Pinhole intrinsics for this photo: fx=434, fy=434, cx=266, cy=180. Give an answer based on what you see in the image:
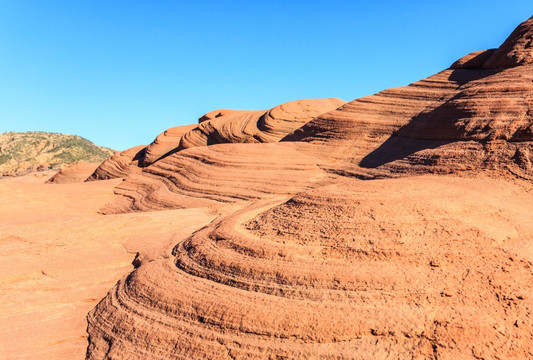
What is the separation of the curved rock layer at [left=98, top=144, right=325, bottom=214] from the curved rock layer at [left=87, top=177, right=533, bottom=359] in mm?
5914

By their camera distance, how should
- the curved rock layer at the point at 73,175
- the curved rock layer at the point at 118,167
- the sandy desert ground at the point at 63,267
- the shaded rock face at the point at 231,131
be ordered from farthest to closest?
the curved rock layer at the point at 73,175 → the curved rock layer at the point at 118,167 → the shaded rock face at the point at 231,131 → the sandy desert ground at the point at 63,267

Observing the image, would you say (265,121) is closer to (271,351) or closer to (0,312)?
(0,312)

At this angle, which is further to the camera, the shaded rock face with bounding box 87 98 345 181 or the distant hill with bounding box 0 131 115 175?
the distant hill with bounding box 0 131 115 175

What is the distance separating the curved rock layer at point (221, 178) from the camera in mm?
12969

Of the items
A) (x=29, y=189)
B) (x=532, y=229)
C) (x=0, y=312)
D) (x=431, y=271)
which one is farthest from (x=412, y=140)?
(x=29, y=189)

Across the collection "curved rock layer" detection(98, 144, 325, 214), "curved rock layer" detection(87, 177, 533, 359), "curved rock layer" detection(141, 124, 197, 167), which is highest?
"curved rock layer" detection(141, 124, 197, 167)

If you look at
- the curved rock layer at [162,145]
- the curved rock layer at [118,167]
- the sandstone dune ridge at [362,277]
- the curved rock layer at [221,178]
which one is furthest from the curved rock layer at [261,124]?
the sandstone dune ridge at [362,277]

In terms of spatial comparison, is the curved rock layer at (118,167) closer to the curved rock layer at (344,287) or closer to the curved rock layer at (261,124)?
the curved rock layer at (261,124)

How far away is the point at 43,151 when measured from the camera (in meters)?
64.1

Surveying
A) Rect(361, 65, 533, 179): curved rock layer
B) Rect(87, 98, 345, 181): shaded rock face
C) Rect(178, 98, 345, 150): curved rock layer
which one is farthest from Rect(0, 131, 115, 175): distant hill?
Rect(361, 65, 533, 179): curved rock layer

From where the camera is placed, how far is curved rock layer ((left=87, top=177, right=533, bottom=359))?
4.38 metres

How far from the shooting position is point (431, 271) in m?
5.09

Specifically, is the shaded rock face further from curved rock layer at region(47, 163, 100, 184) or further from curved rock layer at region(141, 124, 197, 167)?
curved rock layer at region(47, 163, 100, 184)

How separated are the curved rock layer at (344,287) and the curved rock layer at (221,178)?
5914 mm
